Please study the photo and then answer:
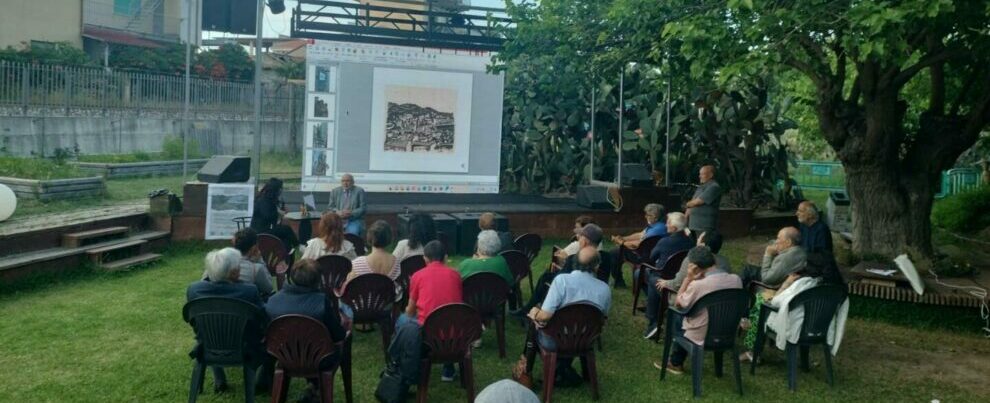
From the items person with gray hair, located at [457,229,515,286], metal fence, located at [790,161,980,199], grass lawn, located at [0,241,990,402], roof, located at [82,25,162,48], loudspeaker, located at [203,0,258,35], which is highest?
roof, located at [82,25,162,48]

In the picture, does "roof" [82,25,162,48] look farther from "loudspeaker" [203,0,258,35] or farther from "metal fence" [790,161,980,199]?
"metal fence" [790,161,980,199]

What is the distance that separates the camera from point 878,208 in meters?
9.59

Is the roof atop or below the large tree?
atop

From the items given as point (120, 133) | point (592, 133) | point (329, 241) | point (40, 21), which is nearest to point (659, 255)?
point (329, 241)

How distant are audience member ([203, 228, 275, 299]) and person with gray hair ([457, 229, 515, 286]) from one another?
4.83ft

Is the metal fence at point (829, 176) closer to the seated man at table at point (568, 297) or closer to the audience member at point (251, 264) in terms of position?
the seated man at table at point (568, 297)

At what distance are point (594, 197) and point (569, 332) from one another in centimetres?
857

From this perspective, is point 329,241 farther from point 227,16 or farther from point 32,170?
point 227,16

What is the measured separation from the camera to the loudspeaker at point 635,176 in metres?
14.0

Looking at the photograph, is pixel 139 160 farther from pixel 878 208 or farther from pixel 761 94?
pixel 878 208

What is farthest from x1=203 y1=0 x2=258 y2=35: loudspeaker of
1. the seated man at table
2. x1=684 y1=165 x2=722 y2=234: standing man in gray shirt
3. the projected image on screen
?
the seated man at table

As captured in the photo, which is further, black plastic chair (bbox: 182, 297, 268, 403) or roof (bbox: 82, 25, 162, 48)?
roof (bbox: 82, 25, 162, 48)

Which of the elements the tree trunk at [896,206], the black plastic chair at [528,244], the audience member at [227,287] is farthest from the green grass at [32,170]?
the tree trunk at [896,206]

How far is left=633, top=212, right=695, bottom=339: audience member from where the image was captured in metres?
7.57
